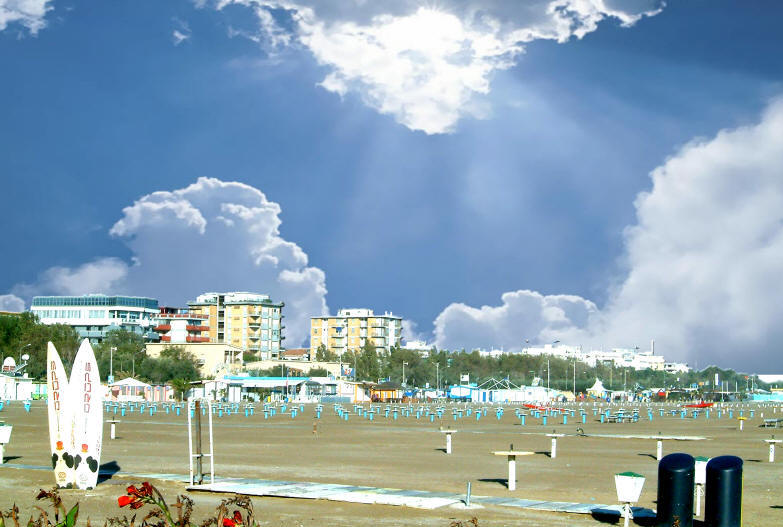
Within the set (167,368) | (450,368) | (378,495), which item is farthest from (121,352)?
(378,495)

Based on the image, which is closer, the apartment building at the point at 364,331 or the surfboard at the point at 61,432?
the surfboard at the point at 61,432

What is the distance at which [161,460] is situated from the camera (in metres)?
26.3

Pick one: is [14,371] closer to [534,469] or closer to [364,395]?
[364,395]

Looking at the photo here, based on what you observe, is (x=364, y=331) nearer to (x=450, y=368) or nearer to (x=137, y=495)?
(x=450, y=368)

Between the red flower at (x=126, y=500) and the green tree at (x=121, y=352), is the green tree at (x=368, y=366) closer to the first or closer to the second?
the green tree at (x=121, y=352)

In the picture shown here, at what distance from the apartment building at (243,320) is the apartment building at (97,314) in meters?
9.75

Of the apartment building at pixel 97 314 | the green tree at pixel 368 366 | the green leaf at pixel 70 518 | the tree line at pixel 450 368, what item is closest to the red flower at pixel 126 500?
the green leaf at pixel 70 518

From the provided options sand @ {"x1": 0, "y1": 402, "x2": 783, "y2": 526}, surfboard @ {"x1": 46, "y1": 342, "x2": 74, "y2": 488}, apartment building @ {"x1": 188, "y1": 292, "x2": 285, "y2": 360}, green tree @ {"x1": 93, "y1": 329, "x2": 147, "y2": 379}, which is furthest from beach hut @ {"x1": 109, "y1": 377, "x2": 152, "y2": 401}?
surfboard @ {"x1": 46, "y1": 342, "x2": 74, "y2": 488}

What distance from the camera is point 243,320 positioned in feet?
546

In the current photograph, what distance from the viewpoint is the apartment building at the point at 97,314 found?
523 feet

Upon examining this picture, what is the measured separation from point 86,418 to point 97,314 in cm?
14894

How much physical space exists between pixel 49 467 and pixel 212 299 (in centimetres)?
14987

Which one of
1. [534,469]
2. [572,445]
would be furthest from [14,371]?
[534,469]

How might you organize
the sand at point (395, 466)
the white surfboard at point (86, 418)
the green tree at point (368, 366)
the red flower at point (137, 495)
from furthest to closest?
the green tree at point (368, 366)
the white surfboard at point (86, 418)
the sand at point (395, 466)
the red flower at point (137, 495)
